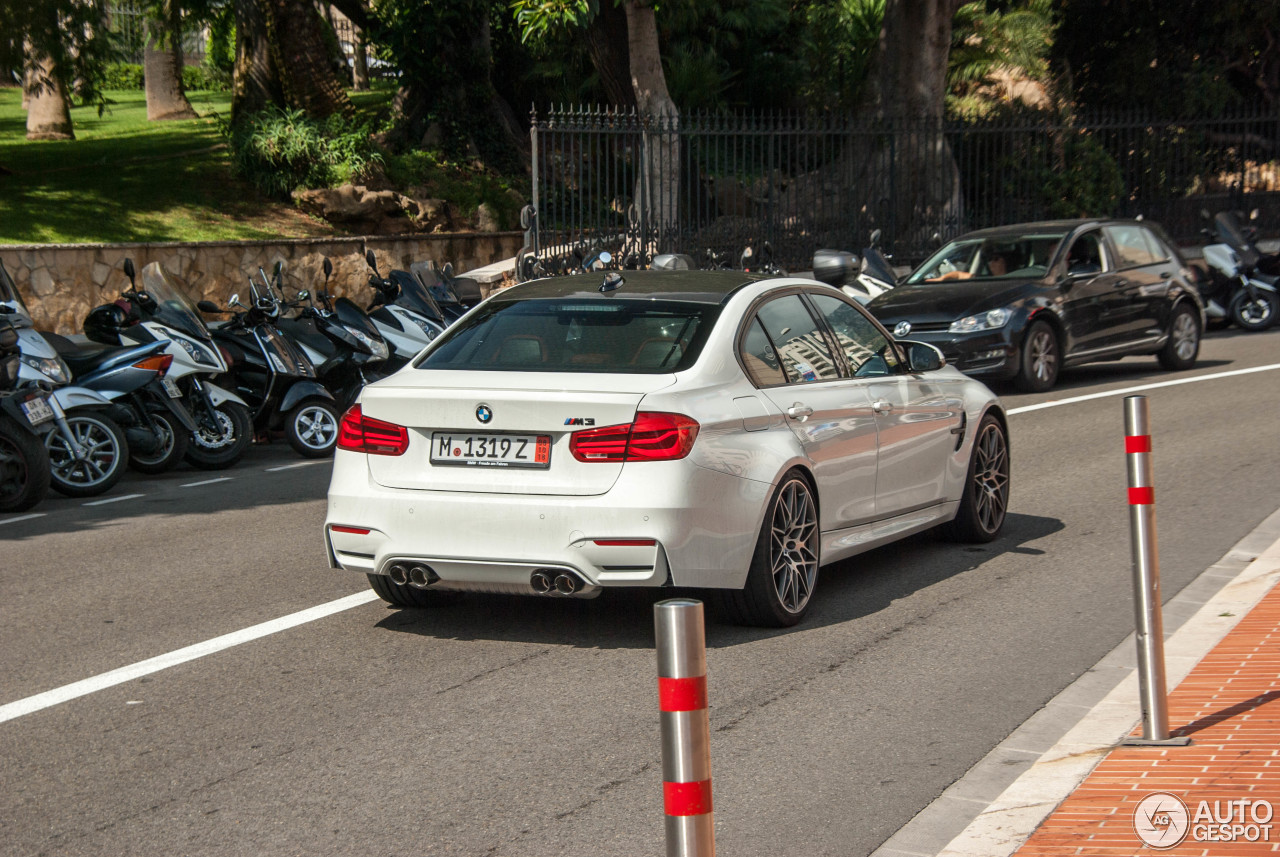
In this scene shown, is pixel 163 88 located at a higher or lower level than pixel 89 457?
higher

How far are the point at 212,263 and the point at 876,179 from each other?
11.0 m

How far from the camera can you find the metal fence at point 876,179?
20797 millimetres

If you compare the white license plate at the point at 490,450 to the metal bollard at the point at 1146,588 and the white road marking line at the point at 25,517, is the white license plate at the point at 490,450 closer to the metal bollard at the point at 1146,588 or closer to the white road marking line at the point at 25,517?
the metal bollard at the point at 1146,588

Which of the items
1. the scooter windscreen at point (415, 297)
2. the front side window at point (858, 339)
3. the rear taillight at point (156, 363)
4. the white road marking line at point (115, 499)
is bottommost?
the white road marking line at point (115, 499)

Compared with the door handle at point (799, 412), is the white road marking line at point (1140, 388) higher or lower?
lower

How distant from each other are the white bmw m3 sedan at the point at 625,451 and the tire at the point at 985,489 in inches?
37.9

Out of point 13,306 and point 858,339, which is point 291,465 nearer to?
point 13,306

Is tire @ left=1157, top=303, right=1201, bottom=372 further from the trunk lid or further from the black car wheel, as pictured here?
the trunk lid

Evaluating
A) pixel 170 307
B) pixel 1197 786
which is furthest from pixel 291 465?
pixel 1197 786

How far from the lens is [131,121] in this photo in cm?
3569

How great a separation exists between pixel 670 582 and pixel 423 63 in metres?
23.6

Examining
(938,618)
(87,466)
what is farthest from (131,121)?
(938,618)

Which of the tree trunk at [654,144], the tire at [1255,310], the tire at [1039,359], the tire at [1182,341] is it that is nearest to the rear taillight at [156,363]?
the tire at [1039,359]

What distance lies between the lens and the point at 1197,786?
14.5 ft
